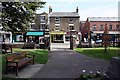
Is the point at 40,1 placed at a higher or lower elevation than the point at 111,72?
higher

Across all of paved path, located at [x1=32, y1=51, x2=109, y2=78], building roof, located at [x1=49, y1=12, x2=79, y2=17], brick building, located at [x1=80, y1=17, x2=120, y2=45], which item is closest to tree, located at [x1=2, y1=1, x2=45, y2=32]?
paved path, located at [x1=32, y1=51, x2=109, y2=78]

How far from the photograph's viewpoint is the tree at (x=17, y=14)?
21250mm

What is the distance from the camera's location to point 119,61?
726 cm

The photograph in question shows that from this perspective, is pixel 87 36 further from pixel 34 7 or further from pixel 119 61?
pixel 119 61

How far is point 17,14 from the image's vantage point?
2233 centimetres

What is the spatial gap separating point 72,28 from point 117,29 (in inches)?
462

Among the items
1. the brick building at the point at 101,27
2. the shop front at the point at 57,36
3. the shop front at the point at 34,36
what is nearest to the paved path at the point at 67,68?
the shop front at the point at 57,36

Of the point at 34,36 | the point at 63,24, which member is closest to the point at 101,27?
the point at 63,24

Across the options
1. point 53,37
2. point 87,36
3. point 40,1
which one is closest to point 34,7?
point 40,1

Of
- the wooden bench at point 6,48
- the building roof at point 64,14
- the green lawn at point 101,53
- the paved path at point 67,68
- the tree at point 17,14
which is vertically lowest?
the paved path at point 67,68

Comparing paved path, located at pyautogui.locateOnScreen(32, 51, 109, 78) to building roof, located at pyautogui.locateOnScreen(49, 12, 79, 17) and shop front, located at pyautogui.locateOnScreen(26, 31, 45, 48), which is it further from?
building roof, located at pyautogui.locateOnScreen(49, 12, 79, 17)

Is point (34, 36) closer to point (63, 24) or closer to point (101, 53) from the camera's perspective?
point (63, 24)

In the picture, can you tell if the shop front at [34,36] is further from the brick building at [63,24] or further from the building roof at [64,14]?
the building roof at [64,14]

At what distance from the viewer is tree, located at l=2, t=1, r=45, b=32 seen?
69.7ft
